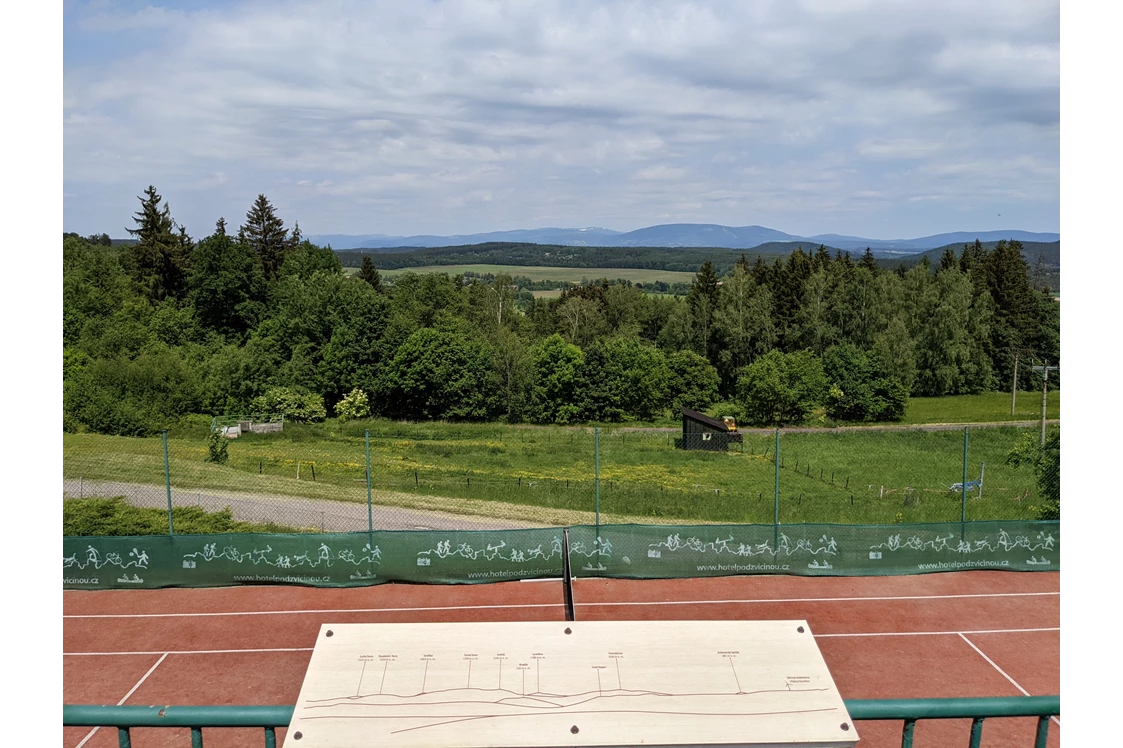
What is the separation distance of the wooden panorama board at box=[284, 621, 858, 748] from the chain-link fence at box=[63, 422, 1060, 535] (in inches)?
563

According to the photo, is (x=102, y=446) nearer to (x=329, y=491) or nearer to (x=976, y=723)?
(x=329, y=491)

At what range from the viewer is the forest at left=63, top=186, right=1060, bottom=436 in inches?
1769

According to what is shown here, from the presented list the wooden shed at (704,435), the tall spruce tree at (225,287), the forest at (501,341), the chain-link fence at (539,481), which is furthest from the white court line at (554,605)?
the tall spruce tree at (225,287)

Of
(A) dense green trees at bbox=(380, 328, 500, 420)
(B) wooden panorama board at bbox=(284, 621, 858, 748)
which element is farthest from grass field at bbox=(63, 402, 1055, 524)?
(B) wooden panorama board at bbox=(284, 621, 858, 748)

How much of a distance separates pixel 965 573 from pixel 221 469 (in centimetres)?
2054

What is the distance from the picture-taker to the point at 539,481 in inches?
1018

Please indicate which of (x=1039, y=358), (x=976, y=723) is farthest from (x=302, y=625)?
(x=1039, y=358)

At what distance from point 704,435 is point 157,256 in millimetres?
50157

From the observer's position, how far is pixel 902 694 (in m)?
11.8

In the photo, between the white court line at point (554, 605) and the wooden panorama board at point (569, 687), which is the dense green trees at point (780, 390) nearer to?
the white court line at point (554, 605)

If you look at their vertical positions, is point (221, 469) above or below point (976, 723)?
below

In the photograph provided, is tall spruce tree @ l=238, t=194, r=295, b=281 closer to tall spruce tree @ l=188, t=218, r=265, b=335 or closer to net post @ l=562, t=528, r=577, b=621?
tall spruce tree @ l=188, t=218, r=265, b=335

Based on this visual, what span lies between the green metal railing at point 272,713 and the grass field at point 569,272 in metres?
141
